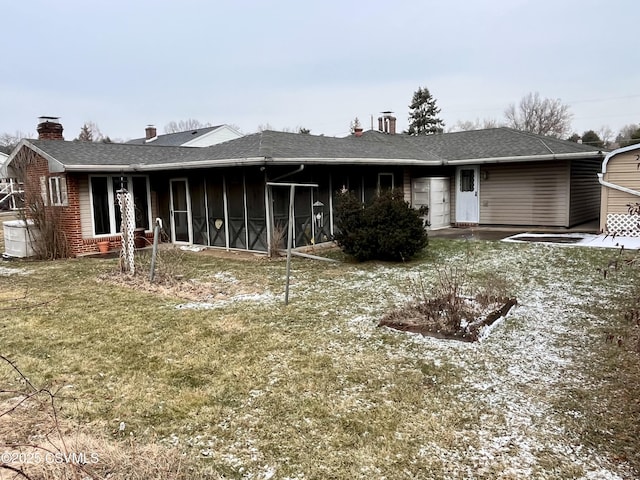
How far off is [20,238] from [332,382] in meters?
10.4

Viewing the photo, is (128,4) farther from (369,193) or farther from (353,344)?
(353,344)

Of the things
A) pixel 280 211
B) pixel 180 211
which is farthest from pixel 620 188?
pixel 180 211

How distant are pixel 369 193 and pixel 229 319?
8.49 meters

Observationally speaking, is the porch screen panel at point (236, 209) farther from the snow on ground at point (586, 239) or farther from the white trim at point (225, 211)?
the snow on ground at point (586, 239)

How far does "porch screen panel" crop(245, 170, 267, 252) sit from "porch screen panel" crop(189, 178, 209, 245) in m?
1.67

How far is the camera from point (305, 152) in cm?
1131

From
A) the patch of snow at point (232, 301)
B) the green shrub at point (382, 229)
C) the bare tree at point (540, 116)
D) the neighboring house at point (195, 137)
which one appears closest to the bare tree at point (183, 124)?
the neighboring house at point (195, 137)

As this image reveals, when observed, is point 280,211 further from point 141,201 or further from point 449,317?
point 449,317

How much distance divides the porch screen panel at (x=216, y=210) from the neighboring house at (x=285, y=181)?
0.10 feet

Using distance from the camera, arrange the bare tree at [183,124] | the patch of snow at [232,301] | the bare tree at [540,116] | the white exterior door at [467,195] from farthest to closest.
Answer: the bare tree at [183,124]
the bare tree at [540,116]
the white exterior door at [467,195]
the patch of snow at [232,301]

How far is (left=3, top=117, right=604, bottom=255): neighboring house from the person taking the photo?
11.0m

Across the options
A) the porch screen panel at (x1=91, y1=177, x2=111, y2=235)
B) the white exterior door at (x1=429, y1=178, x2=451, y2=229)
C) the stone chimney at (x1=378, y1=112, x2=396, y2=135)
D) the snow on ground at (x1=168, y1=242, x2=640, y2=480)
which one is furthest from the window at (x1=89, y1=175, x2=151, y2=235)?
the stone chimney at (x1=378, y1=112, x2=396, y2=135)

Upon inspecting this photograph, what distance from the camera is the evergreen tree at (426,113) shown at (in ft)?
134

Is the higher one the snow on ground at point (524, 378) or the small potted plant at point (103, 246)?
the small potted plant at point (103, 246)
